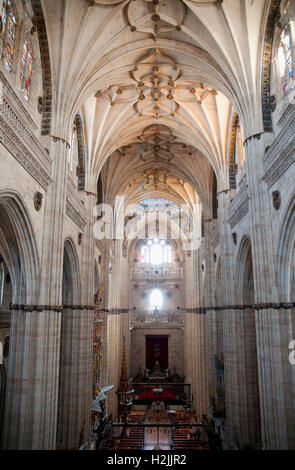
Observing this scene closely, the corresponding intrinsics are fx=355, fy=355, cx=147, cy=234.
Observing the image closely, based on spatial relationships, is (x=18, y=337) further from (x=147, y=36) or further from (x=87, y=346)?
(x=147, y=36)

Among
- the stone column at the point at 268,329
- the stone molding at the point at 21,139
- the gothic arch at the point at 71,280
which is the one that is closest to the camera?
the stone molding at the point at 21,139

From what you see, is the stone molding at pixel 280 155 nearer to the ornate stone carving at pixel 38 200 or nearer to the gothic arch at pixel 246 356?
the gothic arch at pixel 246 356

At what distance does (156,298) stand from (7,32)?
120 feet

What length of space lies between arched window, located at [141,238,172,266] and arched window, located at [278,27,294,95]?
108 ft

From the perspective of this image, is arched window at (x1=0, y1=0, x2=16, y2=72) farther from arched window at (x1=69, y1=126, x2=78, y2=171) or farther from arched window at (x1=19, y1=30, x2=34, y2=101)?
arched window at (x1=69, y1=126, x2=78, y2=171)

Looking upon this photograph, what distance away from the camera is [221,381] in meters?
20.2

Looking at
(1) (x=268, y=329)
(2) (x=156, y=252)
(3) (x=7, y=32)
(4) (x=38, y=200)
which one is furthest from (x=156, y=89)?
(2) (x=156, y=252)

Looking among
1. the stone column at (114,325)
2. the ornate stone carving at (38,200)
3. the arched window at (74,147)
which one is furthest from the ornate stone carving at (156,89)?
the stone column at (114,325)

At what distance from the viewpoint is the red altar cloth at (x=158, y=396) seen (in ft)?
107

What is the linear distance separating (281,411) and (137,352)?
33.1 metres

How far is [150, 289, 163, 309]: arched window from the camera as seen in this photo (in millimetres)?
43197

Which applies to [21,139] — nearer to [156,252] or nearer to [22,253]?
[22,253]

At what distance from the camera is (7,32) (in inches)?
377

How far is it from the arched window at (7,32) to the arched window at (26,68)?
0.76 m
